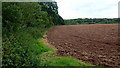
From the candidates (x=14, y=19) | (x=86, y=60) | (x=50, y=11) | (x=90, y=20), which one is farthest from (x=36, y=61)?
(x=90, y=20)

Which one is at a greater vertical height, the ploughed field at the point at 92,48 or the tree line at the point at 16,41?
the tree line at the point at 16,41

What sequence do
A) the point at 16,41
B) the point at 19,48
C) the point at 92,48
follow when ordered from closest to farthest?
the point at 19,48, the point at 16,41, the point at 92,48

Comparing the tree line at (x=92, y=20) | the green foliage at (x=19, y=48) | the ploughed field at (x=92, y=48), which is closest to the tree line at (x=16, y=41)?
the green foliage at (x=19, y=48)

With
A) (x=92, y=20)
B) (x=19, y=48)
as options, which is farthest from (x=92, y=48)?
(x=92, y=20)

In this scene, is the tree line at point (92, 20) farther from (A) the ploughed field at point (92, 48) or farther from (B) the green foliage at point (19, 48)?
(B) the green foliage at point (19, 48)

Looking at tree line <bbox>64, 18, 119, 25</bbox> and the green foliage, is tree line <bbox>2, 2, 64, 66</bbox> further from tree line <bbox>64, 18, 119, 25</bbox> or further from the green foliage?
tree line <bbox>64, 18, 119, 25</bbox>

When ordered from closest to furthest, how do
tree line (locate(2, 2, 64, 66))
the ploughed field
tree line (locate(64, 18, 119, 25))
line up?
1. tree line (locate(2, 2, 64, 66))
2. the ploughed field
3. tree line (locate(64, 18, 119, 25))

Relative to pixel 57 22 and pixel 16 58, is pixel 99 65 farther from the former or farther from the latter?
pixel 57 22

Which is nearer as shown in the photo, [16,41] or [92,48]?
[16,41]

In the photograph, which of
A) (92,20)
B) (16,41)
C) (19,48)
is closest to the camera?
(19,48)

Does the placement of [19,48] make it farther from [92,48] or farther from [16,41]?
[92,48]

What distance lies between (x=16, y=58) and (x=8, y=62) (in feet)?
0.58

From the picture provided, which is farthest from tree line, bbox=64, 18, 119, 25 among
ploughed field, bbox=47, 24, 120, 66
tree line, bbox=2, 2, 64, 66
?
tree line, bbox=2, 2, 64, 66

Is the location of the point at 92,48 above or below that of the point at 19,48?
below
